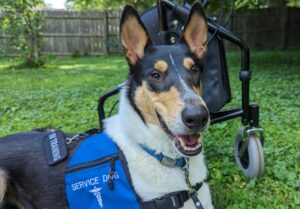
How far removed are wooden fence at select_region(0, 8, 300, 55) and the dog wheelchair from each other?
55.3 ft

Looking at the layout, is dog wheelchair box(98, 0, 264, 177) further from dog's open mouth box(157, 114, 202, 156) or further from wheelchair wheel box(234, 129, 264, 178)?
dog's open mouth box(157, 114, 202, 156)

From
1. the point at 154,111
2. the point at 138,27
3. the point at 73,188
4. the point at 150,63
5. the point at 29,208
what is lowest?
the point at 29,208

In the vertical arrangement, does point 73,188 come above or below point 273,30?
below

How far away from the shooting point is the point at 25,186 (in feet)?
9.68

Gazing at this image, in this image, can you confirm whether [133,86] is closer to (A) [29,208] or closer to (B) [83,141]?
(B) [83,141]

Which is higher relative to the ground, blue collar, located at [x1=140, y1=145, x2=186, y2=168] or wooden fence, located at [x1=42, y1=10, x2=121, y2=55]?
wooden fence, located at [x1=42, y1=10, x2=121, y2=55]

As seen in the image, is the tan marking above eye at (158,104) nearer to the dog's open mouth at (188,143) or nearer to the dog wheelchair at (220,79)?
the dog's open mouth at (188,143)

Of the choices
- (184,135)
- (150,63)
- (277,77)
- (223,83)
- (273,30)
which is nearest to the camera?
(184,135)

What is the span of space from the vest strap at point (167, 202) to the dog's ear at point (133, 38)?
94cm

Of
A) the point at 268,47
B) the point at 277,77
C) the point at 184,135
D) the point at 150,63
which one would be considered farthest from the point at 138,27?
the point at 268,47

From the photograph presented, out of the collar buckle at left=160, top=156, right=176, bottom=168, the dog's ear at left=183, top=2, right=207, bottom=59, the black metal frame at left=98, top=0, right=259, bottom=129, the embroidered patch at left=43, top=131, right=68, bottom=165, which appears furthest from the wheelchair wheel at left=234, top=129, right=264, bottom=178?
the embroidered patch at left=43, top=131, right=68, bottom=165

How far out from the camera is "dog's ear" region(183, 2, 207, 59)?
2912mm

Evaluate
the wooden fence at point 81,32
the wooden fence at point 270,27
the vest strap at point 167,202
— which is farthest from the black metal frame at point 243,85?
the wooden fence at point 81,32

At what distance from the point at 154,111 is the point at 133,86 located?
10.6 inches
